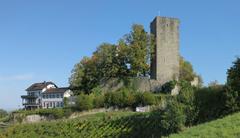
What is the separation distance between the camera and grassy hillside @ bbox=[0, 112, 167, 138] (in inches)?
1233

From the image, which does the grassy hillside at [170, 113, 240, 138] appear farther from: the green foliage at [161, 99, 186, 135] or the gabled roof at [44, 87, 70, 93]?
the gabled roof at [44, 87, 70, 93]

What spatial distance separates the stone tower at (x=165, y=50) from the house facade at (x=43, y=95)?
28224 mm

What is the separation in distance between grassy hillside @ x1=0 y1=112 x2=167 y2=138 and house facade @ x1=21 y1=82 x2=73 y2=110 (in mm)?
37388

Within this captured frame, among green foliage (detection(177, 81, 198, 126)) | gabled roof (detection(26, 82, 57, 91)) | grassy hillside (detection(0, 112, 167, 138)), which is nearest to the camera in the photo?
green foliage (detection(177, 81, 198, 126))

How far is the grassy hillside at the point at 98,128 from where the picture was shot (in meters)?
31.3

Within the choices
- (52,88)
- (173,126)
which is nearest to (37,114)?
(173,126)

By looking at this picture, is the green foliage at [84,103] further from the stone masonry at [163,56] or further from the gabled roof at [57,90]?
the gabled roof at [57,90]

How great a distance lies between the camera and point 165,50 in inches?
2211

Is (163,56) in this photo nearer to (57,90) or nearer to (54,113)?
(54,113)

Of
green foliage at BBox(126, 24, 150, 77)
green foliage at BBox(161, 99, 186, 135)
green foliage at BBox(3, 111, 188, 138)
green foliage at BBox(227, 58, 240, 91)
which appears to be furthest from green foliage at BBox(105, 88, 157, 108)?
green foliage at BBox(227, 58, 240, 91)

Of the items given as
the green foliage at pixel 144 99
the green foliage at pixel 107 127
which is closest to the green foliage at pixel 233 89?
the green foliage at pixel 107 127

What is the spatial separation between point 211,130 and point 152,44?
38.3 metres

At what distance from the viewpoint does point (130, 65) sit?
54625 mm

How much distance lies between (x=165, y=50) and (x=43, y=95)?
38.2 m
